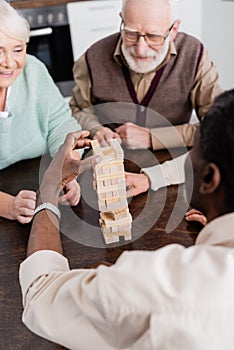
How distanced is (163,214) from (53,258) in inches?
14.0

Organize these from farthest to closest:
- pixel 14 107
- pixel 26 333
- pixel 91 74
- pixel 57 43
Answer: pixel 57 43
pixel 91 74
pixel 14 107
pixel 26 333

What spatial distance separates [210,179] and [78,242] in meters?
0.46

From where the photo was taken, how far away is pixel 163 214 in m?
1.07

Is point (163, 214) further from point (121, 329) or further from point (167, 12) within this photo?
point (167, 12)

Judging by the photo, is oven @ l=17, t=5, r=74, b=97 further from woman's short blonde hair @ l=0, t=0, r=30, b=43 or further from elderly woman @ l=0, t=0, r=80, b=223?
woman's short blonde hair @ l=0, t=0, r=30, b=43

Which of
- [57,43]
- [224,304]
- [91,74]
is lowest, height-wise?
[57,43]

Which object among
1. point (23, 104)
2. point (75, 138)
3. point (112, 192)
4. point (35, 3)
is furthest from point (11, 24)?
point (35, 3)

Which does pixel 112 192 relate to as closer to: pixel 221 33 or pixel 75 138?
pixel 75 138

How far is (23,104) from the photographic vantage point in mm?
1448

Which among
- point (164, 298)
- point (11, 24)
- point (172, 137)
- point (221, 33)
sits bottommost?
point (221, 33)

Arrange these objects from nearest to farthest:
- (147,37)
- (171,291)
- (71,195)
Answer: (171,291) < (71,195) < (147,37)

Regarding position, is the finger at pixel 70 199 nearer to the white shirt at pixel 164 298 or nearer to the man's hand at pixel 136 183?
the man's hand at pixel 136 183

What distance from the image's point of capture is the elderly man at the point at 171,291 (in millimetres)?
552

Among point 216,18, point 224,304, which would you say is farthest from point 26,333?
point 216,18
